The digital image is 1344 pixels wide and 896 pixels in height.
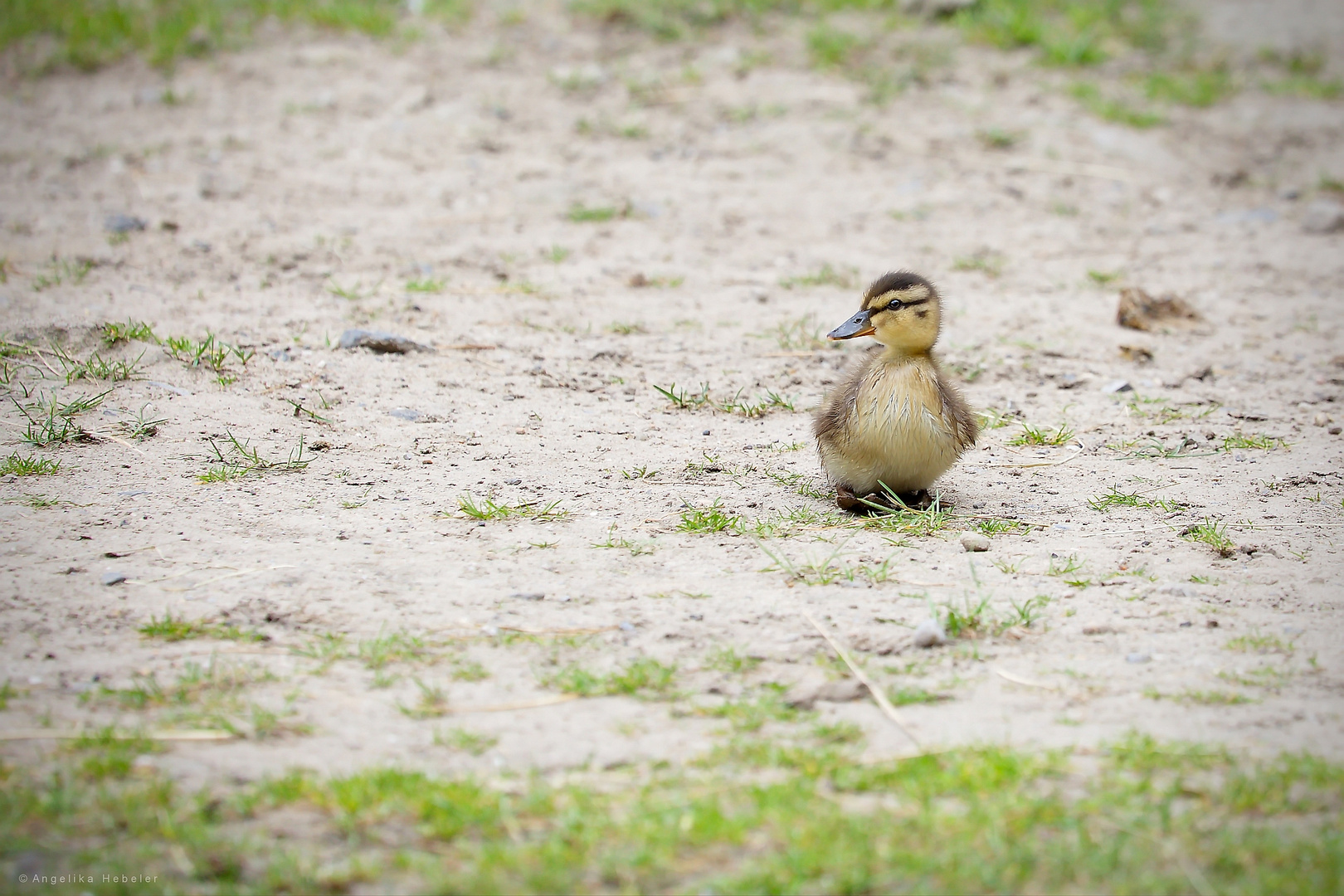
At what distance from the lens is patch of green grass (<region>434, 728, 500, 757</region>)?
11.5 feet

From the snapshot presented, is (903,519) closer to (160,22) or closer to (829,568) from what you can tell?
(829,568)

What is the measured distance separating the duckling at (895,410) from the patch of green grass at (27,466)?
11.3ft

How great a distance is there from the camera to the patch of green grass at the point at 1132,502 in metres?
5.27

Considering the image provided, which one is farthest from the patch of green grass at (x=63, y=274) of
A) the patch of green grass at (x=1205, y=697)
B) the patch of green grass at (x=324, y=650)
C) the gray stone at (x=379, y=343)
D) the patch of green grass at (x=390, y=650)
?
the patch of green grass at (x=1205, y=697)

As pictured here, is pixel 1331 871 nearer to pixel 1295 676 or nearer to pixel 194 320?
pixel 1295 676

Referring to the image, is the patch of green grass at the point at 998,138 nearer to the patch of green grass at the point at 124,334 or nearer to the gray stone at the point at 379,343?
the gray stone at the point at 379,343

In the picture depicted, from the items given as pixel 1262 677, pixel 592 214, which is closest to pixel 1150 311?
pixel 592 214

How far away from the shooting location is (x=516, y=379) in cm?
671

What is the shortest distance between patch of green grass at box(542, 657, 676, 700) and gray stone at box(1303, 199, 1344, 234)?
7.96 metres

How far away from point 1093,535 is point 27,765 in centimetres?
401

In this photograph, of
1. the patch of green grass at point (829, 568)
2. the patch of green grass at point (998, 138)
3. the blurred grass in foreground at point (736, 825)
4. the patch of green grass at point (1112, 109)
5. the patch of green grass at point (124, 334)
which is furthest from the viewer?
the patch of green grass at point (1112, 109)

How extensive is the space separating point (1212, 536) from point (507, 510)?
9.62 ft

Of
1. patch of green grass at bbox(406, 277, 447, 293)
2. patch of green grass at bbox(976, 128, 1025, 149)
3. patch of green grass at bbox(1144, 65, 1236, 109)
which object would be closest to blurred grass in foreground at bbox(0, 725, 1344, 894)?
patch of green grass at bbox(406, 277, 447, 293)

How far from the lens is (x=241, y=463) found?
216 inches
